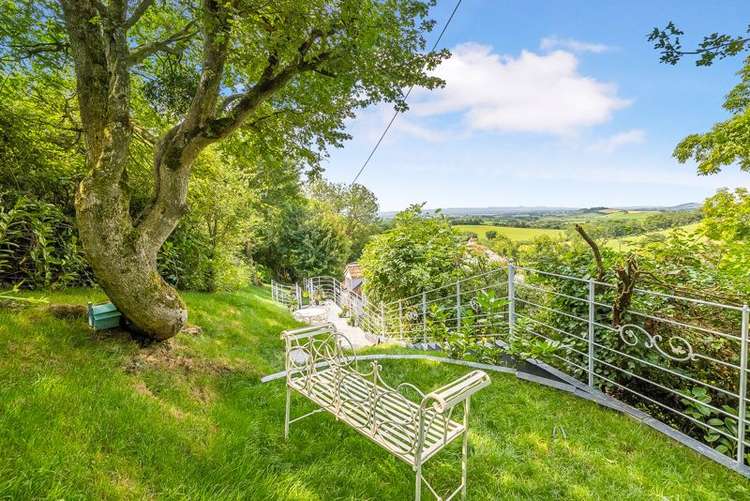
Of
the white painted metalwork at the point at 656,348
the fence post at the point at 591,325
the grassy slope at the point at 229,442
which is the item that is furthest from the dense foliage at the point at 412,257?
the grassy slope at the point at 229,442

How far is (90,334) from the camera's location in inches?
122

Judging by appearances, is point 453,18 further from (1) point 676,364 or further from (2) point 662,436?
(2) point 662,436

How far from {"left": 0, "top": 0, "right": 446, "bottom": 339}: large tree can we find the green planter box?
0.28 meters

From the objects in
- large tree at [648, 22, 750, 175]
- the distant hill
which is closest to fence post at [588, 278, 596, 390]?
large tree at [648, 22, 750, 175]

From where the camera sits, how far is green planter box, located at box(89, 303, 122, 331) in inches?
122

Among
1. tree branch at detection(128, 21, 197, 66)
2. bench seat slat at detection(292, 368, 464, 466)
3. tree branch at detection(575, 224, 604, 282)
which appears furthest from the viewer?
tree branch at detection(128, 21, 197, 66)

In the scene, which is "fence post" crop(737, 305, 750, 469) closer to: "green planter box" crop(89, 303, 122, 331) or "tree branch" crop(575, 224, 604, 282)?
"tree branch" crop(575, 224, 604, 282)

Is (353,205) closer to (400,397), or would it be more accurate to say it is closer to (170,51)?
(170,51)

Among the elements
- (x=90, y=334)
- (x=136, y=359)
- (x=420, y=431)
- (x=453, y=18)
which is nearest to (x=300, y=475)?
(x=420, y=431)

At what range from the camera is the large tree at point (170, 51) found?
2.73 m

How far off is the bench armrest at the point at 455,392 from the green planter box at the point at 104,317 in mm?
3272

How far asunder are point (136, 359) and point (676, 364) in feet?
16.6

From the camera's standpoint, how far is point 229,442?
2.26m

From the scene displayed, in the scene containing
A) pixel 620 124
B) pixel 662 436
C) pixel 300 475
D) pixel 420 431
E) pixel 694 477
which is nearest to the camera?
pixel 420 431
